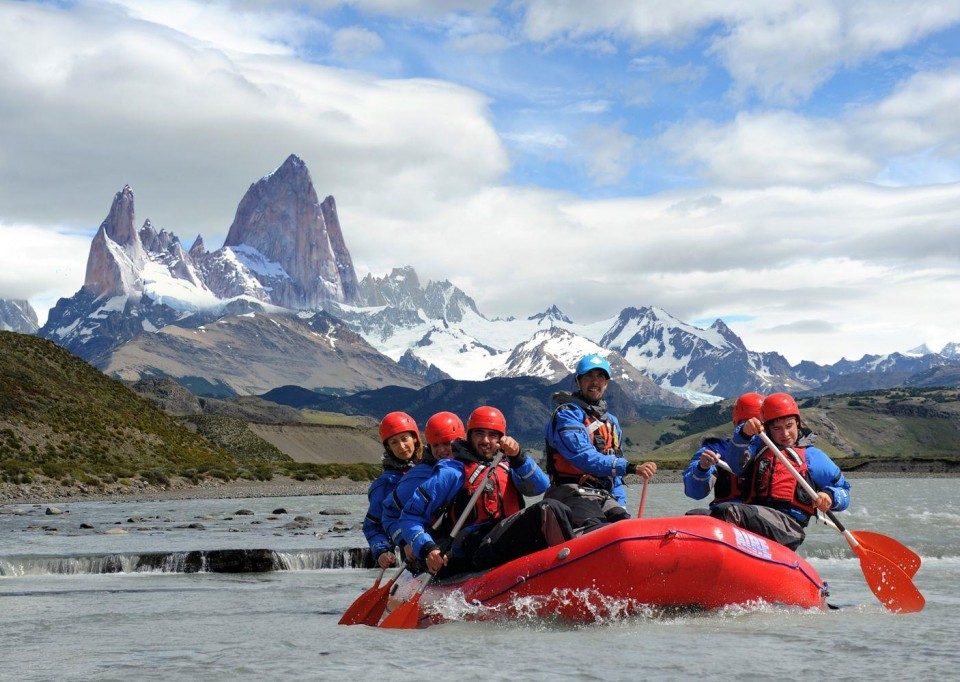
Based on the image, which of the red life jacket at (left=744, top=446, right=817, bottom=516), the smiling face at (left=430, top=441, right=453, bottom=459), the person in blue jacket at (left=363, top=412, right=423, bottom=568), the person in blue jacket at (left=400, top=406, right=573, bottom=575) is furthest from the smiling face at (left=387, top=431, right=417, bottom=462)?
the red life jacket at (left=744, top=446, right=817, bottom=516)

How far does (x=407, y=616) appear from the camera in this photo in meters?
14.4

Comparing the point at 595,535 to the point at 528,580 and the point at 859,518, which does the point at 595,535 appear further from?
the point at 859,518

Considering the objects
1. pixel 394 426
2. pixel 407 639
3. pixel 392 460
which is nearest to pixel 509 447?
pixel 407 639

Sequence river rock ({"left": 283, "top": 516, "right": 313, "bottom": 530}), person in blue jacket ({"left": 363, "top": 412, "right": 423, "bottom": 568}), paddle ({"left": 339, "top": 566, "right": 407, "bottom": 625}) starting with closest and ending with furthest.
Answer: paddle ({"left": 339, "top": 566, "right": 407, "bottom": 625})
person in blue jacket ({"left": 363, "top": 412, "right": 423, "bottom": 568})
river rock ({"left": 283, "top": 516, "right": 313, "bottom": 530})

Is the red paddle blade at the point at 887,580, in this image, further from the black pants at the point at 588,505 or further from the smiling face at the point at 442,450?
the smiling face at the point at 442,450

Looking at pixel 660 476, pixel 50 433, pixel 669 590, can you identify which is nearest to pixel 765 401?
pixel 669 590

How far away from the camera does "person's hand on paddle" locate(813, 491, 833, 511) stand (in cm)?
1434

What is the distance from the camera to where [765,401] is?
15.0 m

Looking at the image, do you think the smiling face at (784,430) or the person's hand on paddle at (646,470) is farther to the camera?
the smiling face at (784,430)

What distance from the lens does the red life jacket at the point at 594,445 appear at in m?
14.4

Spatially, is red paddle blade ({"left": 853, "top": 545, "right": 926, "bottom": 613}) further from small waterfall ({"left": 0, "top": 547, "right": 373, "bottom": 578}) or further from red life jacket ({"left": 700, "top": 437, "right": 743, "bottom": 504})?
small waterfall ({"left": 0, "top": 547, "right": 373, "bottom": 578})

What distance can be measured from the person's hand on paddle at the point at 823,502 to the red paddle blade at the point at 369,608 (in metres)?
6.06

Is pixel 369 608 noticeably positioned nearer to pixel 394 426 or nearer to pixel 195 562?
pixel 394 426

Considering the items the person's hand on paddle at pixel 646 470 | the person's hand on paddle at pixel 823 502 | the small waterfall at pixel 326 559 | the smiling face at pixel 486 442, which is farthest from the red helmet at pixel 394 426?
the small waterfall at pixel 326 559
